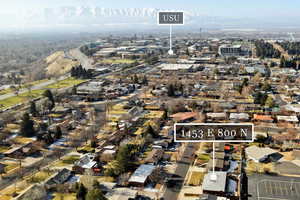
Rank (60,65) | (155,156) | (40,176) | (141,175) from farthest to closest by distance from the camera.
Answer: (60,65) → (155,156) → (40,176) → (141,175)

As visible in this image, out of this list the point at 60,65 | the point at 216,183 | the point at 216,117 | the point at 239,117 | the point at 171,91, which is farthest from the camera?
the point at 60,65

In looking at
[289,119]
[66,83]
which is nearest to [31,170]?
[289,119]

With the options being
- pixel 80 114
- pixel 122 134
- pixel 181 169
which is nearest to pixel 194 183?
pixel 181 169

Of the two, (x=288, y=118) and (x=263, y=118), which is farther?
(x=263, y=118)

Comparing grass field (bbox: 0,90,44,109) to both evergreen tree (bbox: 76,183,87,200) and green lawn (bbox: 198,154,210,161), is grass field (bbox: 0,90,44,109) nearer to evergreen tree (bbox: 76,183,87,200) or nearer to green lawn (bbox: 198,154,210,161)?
evergreen tree (bbox: 76,183,87,200)

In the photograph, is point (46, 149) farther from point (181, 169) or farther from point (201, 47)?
point (201, 47)

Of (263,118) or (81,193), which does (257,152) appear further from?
(81,193)

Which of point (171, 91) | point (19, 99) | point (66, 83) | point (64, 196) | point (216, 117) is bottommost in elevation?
point (64, 196)

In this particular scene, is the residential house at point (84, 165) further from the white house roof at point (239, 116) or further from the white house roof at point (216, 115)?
the white house roof at point (239, 116)

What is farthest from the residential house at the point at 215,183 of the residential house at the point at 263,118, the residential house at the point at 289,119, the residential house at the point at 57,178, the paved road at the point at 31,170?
the residential house at the point at 289,119
